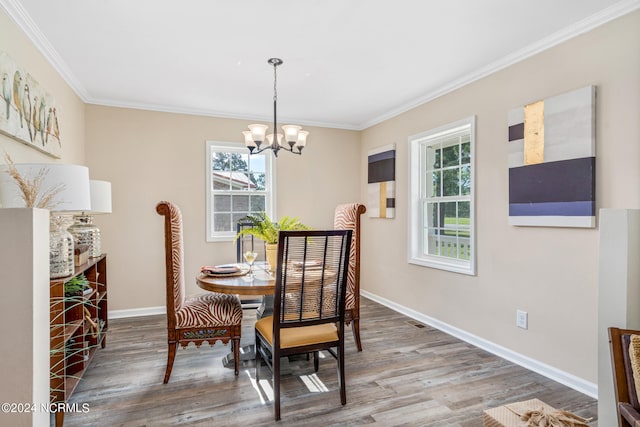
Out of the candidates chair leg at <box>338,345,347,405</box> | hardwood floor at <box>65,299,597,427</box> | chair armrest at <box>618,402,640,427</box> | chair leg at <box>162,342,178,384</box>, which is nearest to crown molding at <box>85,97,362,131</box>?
hardwood floor at <box>65,299,597,427</box>

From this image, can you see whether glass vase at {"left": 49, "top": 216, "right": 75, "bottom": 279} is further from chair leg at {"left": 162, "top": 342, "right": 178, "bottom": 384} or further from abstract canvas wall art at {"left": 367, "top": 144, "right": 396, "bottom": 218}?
abstract canvas wall art at {"left": 367, "top": 144, "right": 396, "bottom": 218}

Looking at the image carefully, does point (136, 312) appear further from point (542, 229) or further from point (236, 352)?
point (542, 229)

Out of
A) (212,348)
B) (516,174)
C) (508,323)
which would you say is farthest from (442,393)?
(212,348)

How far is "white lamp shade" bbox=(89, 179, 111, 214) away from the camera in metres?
2.88

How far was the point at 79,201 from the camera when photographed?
2041 millimetres

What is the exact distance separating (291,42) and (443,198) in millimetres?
2210

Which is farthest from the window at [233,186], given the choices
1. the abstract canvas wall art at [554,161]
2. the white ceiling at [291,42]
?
the abstract canvas wall art at [554,161]

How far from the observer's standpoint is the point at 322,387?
8.11ft

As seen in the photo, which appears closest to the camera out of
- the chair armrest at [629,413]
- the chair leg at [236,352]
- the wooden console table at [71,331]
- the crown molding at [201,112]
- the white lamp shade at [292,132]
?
the chair armrest at [629,413]

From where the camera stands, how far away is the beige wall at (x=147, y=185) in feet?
13.2

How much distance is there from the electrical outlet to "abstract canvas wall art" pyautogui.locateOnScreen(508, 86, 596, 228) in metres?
0.71

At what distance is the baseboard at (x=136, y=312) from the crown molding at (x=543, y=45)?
380 cm

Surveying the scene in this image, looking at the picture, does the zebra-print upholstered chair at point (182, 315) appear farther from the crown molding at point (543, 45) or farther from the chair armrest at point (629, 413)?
the crown molding at point (543, 45)

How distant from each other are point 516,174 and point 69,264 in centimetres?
315
